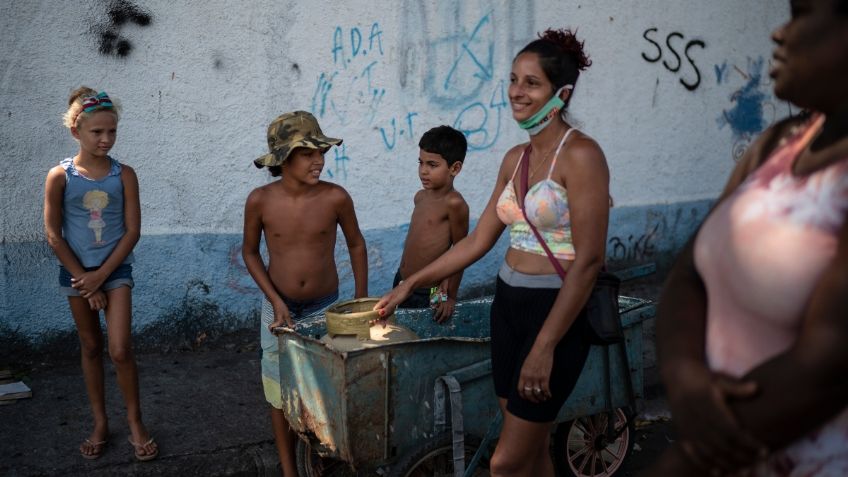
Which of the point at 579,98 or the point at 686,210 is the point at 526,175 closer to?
the point at 579,98

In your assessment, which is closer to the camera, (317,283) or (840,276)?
(840,276)

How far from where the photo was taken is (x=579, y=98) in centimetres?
795

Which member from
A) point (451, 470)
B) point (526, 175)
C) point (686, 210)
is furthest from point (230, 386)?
point (686, 210)

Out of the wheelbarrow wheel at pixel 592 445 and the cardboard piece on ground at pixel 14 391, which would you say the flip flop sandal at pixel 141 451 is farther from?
the wheelbarrow wheel at pixel 592 445

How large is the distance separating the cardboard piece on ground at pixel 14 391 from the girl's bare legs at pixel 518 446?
3410 millimetres

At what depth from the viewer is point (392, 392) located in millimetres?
3465

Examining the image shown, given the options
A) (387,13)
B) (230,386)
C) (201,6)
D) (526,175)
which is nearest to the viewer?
(526,175)

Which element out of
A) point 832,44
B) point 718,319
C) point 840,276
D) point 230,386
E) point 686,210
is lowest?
point 230,386

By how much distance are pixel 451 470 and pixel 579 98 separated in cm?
491

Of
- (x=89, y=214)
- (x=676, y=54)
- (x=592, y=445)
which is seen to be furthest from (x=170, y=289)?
(x=676, y=54)

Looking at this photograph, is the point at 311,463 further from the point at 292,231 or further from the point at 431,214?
the point at 431,214

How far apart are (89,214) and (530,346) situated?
2.62 metres

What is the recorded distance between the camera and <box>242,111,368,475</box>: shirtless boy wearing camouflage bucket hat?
4184mm

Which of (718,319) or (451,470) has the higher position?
(718,319)
